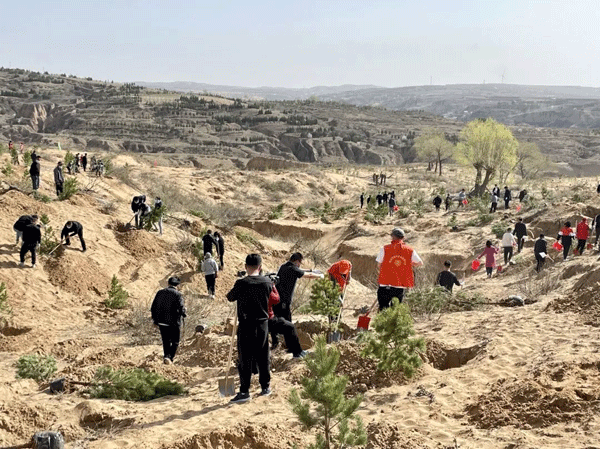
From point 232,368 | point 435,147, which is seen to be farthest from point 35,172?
point 435,147

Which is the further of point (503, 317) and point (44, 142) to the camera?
point (44, 142)

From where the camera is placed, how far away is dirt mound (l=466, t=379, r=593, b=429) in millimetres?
5738

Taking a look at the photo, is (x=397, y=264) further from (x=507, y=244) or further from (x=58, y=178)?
(x=58, y=178)

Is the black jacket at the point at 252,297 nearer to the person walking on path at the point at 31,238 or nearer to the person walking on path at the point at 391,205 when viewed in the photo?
the person walking on path at the point at 31,238

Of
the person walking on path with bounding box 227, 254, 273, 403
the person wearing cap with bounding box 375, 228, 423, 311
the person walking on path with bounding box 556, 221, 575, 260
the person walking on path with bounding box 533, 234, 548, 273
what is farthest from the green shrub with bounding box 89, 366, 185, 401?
the person walking on path with bounding box 556, 221, 575, 260

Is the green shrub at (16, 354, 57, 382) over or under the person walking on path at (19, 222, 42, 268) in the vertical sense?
under

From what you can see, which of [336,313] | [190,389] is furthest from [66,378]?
[336,313]

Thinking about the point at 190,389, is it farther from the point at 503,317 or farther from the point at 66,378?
the point at 503,317

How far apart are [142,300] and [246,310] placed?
28.6 feet

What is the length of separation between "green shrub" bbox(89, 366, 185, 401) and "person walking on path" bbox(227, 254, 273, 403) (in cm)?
152

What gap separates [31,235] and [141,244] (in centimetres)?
410

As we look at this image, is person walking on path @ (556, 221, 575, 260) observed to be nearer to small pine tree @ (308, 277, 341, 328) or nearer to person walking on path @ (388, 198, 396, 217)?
small pine tree @ (308, 277, 341, 328)

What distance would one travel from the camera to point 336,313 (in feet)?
27.6

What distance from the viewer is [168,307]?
326 inches
